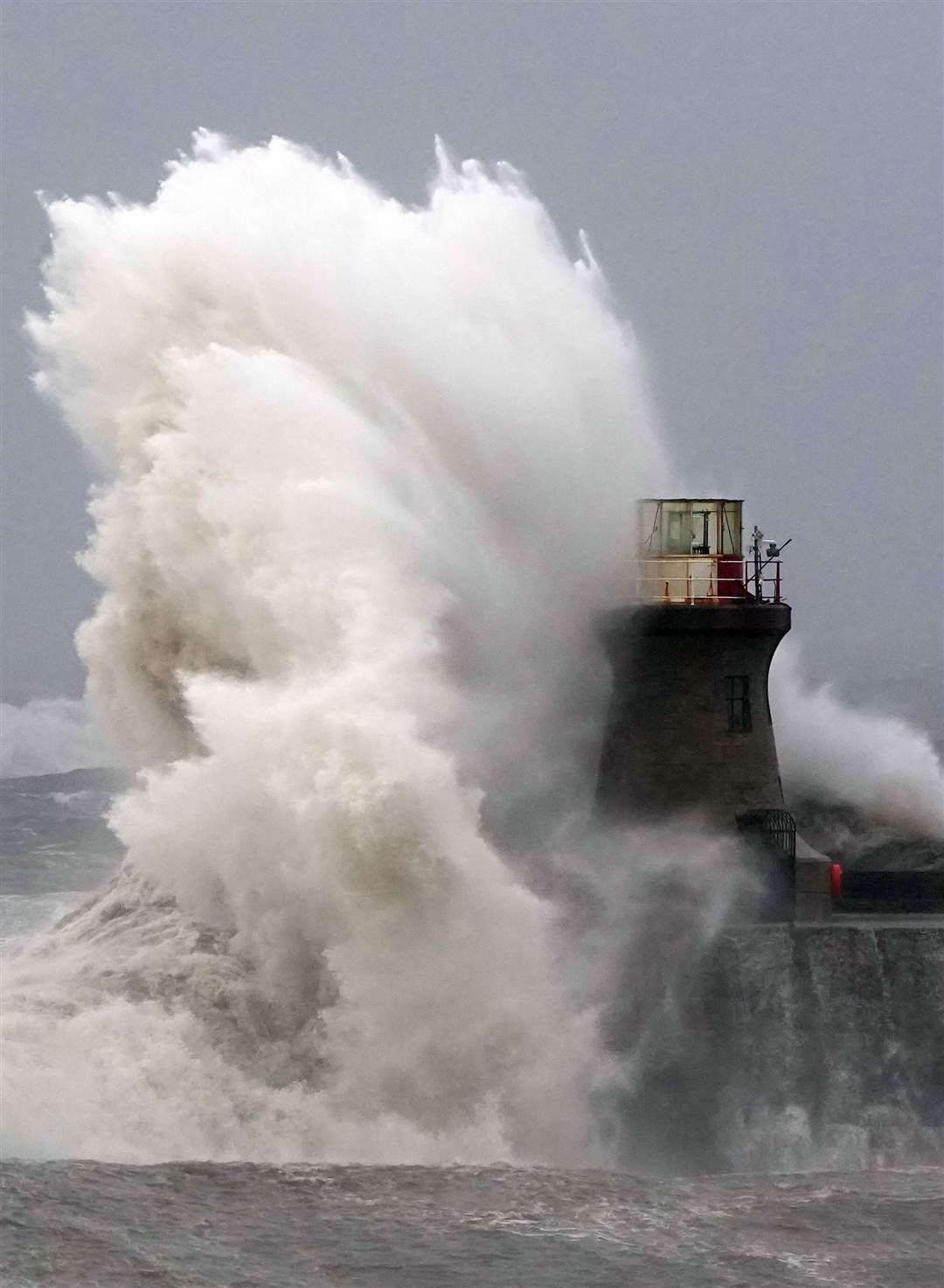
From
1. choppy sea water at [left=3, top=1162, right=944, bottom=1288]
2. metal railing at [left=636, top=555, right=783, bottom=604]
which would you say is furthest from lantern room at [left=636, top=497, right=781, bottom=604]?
choppy sea water at [left=3, top=1162, right=944, bottom=1288]

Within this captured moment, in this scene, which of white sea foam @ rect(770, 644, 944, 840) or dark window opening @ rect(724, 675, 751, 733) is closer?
dark window opening @ rect(724, 675, 751, 733)

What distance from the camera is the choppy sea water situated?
15.7m

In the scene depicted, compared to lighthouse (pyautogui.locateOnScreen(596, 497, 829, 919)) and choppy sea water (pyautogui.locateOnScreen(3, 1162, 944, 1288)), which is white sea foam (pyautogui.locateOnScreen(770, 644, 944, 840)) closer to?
lighthouse (pyautogui.locateOnScreen(596, 497, 829, 919))

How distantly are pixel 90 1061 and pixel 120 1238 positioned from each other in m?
3.68

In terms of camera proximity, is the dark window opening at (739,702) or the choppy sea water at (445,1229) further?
the dark window opening at (739,702)

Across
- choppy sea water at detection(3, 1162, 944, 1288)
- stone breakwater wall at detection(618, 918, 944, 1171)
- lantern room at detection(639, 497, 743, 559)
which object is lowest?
choppy sea water at detection(3, 1162, 944, 1288)

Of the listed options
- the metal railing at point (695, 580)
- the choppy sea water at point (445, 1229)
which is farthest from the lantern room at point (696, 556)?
the choppy sea water at point (445, 1229)

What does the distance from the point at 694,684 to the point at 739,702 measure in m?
0.61

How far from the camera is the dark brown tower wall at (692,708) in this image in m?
24.0

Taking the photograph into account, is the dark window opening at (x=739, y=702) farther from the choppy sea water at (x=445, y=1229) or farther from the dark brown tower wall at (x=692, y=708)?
the choppy sea water at (x=445, y=1229)

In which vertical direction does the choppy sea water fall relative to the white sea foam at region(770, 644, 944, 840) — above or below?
below

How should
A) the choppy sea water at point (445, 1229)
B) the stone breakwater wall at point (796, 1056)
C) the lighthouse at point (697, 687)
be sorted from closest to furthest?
the choppy sea water at point (445, 1229)
the stone breakwater wall at point (796, 1056)
the lighthouse at point (697, 687)

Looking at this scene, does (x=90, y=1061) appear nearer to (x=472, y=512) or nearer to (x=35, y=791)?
(x=472, y=512)

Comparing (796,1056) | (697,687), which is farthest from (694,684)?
(796,1056)
